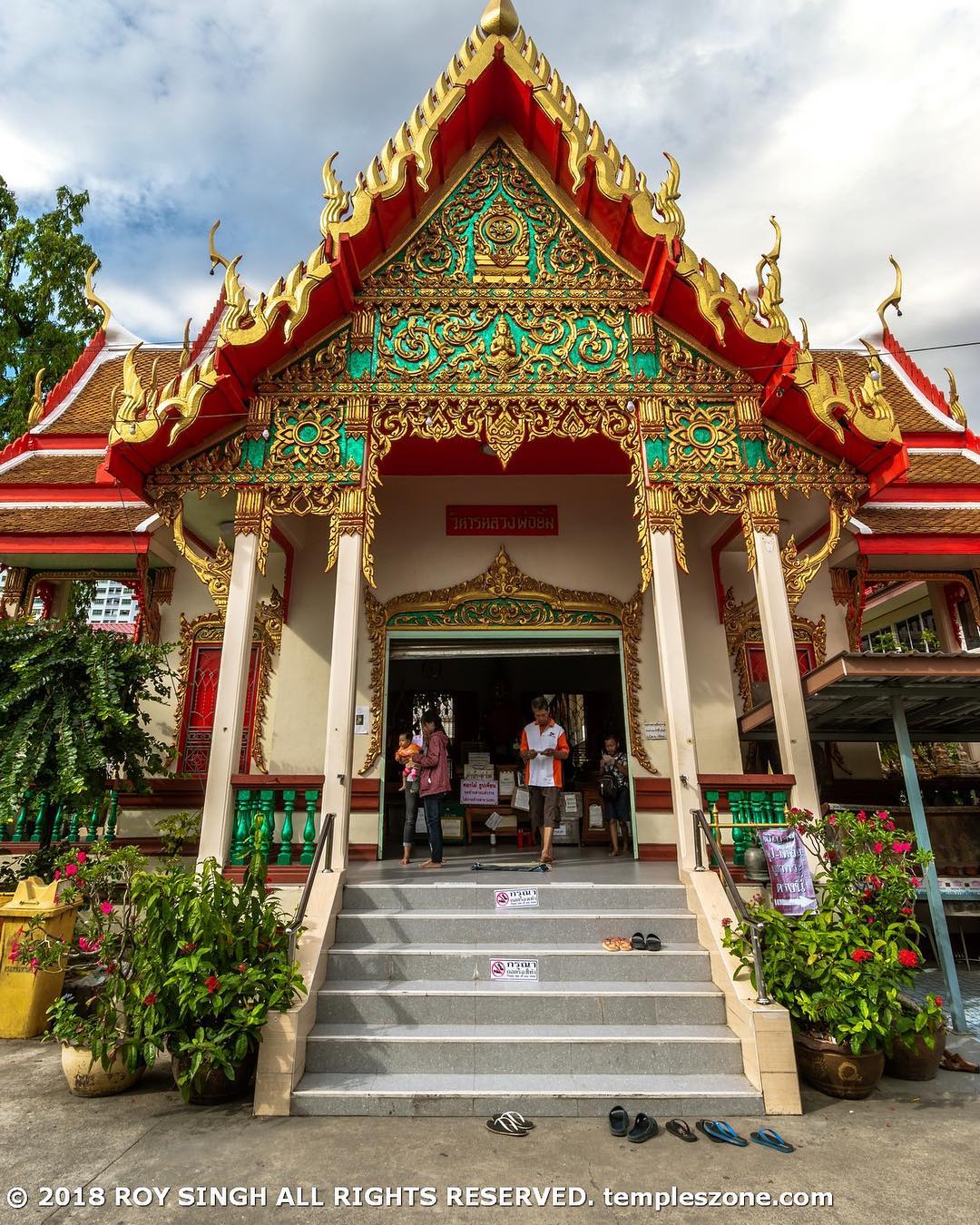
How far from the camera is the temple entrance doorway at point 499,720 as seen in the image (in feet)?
25.6

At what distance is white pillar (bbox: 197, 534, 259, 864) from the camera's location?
520 cm

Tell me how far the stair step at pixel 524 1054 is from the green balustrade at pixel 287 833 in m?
1.54

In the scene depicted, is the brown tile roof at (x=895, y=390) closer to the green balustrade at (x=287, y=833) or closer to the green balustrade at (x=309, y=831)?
the green balustrade at (x=309, y=831)

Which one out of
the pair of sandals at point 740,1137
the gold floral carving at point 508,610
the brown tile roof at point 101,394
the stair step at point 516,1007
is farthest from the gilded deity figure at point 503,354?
the pair of sandals at point 740,1137

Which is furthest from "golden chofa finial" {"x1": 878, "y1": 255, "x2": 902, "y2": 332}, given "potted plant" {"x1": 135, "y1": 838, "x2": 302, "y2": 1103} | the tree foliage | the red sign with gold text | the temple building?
the tree foliage

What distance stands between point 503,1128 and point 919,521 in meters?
7.03

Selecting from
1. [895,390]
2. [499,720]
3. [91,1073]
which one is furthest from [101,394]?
[895,390]

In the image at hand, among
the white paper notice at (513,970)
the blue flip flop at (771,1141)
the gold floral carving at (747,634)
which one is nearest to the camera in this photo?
the blue flip flop at (771,1141)

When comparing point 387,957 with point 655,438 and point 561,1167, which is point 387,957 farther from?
point 655,438

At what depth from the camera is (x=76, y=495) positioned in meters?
7.75

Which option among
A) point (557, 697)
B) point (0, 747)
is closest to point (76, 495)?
point (0, 747)

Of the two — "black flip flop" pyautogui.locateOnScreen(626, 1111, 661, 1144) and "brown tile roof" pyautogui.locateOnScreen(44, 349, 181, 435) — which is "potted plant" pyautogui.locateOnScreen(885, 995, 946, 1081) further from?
"brown tile roof" pyautogui.locateOnScreen(44, 349, 181, 435)

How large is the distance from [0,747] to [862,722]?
7.29 metres

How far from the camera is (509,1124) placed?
3301mm
